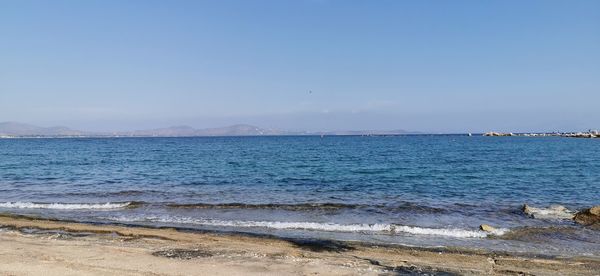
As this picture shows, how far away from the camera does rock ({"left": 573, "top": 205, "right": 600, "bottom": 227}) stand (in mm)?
17000

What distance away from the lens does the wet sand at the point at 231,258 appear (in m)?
10.2

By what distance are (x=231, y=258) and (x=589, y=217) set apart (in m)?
14.4

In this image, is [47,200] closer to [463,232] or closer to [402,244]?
[402,244]

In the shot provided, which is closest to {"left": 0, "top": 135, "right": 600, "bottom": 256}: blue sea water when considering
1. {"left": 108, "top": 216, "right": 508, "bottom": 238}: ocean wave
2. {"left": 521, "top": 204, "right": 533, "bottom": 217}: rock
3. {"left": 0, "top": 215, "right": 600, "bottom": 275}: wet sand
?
{"left": 108, "top": 216, "right": 508, "bottom": 238}: ocean wave

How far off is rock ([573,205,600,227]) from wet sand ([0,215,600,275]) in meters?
5.66

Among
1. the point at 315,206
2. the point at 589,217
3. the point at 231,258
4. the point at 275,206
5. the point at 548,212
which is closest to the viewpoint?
the point at 231,258

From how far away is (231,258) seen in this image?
1139cm

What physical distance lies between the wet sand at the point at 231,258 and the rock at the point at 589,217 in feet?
18.6

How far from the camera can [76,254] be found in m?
11.5

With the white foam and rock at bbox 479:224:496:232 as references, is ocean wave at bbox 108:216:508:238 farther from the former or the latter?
the white foam

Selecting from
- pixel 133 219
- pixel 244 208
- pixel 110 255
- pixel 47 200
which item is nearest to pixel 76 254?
pixel 110 255

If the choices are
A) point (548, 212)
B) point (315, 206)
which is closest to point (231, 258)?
point (315, 206)

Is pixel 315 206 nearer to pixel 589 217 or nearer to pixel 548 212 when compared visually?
pixel 548 212

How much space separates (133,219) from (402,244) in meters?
11.1
